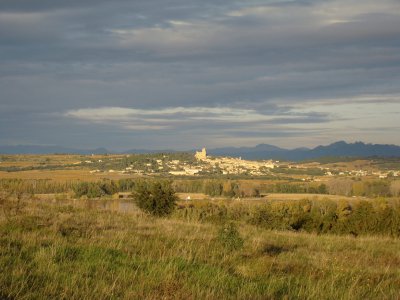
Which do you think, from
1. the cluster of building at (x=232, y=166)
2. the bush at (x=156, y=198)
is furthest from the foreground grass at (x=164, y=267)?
the cluster of building at (x=232, y=166)

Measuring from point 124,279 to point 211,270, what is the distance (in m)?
1.58

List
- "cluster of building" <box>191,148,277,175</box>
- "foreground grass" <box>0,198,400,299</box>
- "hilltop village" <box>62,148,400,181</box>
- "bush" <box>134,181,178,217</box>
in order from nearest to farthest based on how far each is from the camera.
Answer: "foreground grass" <box>0,198,400,299</box>
"bush" <box>134,181,178,217</box>
"hilltop village" <box>62,148,400,181</box>
"cluster of building" <box>191,148,277,175</box>

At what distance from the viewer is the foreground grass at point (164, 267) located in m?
6.66

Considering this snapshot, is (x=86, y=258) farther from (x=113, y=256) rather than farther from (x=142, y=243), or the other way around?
(x=142, y=243)

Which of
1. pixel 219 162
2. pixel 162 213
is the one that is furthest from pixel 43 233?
pixel 219 162

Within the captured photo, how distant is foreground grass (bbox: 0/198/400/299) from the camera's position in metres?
6.66

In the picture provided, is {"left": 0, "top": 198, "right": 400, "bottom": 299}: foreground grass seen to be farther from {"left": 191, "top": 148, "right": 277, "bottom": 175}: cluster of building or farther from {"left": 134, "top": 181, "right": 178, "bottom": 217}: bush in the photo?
{"left": 191, "top": 148, "right": 277, "bottom": 175}: cluster of building

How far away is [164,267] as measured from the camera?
8.07 m

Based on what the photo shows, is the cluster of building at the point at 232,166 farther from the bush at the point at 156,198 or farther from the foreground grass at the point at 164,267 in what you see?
the foreground grass at the point at 164,267

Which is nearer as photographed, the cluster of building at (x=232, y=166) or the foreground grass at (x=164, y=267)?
the foreground grass at (x=164, y=267)

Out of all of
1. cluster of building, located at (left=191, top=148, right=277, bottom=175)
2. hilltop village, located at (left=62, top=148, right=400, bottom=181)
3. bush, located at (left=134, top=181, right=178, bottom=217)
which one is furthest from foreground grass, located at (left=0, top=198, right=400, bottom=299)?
cluster of building, located at (left=191, top=148, right=277, bottom=175)

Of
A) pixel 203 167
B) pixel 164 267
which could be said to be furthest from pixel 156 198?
pixel 203 167

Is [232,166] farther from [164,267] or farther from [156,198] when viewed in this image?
[164,267]

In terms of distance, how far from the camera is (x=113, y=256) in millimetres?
8703
